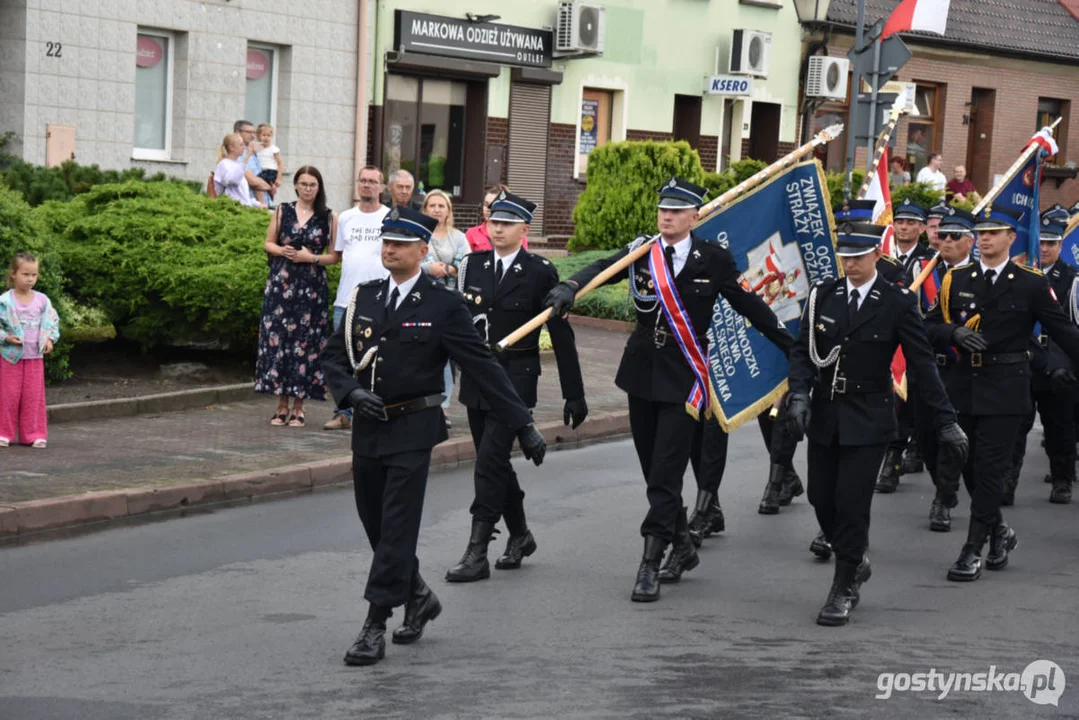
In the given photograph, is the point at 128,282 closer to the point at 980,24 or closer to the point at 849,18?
the point at 849,18

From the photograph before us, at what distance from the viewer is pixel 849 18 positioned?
3434 cm

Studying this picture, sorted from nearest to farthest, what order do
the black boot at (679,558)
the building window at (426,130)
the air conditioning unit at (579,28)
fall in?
the black boot at (679,558)
the building window at (426,130)
the air conditioning unit at (579,28)

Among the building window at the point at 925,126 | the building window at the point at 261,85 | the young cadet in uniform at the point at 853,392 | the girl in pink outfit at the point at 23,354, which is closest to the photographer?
the young cadet in uniform at the point at 853,392

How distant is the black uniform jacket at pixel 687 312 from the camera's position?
27.0ft

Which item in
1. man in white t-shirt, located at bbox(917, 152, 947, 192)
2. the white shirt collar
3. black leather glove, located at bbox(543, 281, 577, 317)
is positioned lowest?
black leather glove, located at bbox(543, 281, 577, 317)

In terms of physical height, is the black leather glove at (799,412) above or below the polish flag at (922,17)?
below

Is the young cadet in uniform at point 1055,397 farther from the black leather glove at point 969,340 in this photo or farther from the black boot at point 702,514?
the black boot at point 702,514

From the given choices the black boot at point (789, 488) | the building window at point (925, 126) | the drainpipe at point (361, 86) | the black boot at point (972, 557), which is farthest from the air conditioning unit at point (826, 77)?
the black boot at point (972, 557)

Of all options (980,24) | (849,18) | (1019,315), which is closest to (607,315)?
(1019,315)

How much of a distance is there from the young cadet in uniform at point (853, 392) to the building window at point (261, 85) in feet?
53.7

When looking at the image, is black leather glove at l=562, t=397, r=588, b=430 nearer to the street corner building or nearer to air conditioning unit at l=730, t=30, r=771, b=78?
air conditioning unit at l=730, t=30, r=771, b=78

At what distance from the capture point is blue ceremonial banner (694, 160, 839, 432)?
32.2 feet

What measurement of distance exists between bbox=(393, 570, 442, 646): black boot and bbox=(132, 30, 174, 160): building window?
51.0ft

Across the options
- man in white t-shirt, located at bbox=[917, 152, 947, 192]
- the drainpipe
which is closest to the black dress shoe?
the drainpipe
